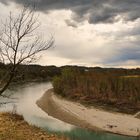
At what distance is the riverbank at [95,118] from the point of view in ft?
136

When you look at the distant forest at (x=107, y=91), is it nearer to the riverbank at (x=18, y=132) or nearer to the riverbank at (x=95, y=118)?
the riverbank at (x=95, y=118)

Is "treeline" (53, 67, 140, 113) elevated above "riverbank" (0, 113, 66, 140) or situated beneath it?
elevated above

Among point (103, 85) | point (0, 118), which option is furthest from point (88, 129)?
point (103, 85)

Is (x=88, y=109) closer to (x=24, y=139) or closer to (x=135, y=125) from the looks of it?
(x=135, y=125)

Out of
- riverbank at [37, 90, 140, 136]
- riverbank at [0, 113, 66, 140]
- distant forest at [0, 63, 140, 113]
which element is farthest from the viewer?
distant forest at [0, 63, 140, 113]

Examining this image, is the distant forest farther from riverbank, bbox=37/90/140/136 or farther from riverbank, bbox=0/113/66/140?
riverbank, bbox=0/113/66/140

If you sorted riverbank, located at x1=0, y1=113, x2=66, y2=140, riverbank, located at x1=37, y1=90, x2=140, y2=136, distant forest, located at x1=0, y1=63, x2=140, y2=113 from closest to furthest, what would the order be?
riverbank, located at x1=0, y1=113, x2=66, y2=140 → riverbank, located at x1=37, y1=90, x2=140, y2=136 → distant forest, located at x1=0, y1=63, x2=140, y2=113

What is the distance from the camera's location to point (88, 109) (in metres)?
55.9

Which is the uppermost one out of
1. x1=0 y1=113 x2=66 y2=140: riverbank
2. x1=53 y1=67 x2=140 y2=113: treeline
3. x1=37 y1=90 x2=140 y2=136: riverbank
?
x1=53 y1=67 x2=140 y2=113: treeline

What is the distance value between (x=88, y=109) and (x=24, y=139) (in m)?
32.3

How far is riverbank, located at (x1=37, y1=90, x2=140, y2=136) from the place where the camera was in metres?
41.4

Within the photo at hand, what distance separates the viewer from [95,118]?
48062mm

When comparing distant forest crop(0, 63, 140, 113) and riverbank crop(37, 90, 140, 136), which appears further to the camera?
distant forest crop(0, 63, 140, 113)

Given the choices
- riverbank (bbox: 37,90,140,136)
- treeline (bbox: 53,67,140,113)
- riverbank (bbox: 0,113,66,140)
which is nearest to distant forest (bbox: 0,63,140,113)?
treeline (bbox: 53,67,140,113)
